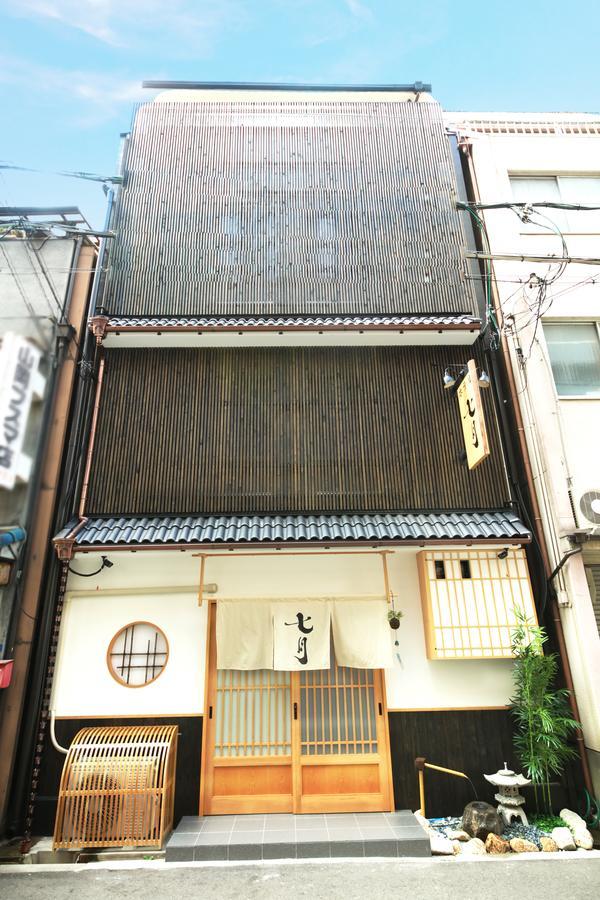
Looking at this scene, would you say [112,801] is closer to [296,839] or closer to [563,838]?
[296,839]

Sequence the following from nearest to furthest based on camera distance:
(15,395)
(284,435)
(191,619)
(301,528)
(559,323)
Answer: (15,395) < (301,528) < (191,619) < (284,435) < (559,323)

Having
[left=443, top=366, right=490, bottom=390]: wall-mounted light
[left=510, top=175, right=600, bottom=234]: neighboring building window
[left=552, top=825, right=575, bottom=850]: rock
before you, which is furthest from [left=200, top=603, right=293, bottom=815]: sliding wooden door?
[left=510, top=175, right=600, bottom=234]: neighboring building window

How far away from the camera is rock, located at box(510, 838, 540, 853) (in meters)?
5.83

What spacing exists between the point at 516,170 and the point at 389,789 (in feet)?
38.9

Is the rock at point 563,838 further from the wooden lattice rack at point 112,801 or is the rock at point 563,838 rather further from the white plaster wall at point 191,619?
the wooden lattice rack at point 112,801

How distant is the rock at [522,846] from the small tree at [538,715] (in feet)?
2.65

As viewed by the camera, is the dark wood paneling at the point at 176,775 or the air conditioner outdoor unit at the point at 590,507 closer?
the dark wood paneling at the point at 176,775

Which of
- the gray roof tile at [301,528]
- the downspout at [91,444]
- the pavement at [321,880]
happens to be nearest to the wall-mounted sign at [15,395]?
the gray roof tile at [301,528]

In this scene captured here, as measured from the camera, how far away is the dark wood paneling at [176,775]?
664cm

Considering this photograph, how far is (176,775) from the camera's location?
695 centimetres

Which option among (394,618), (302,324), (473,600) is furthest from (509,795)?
(302,324)

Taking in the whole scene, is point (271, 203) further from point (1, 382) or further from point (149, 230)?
point (1, 382)

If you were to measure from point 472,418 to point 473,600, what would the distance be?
2.87 meters

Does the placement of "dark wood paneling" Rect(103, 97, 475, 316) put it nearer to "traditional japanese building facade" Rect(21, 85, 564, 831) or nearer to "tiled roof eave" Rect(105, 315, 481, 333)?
"traditional japanese building facade" Rect(21, 85, 564, 831)
